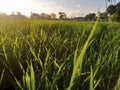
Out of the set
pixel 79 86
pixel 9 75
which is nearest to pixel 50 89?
pixel 79 86

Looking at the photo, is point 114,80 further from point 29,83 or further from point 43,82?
point 29,83

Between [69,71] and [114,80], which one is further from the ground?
[69,71]

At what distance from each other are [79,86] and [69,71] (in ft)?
0.46

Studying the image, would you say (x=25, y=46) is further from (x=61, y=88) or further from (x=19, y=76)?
(x=61, y=88)

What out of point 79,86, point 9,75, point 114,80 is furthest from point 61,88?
point 114,80

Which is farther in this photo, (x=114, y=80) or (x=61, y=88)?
(x=114, y=80)

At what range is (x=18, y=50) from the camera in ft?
4.58

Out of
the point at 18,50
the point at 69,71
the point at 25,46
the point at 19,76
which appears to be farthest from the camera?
the point at 25,46

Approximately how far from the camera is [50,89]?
803 mm

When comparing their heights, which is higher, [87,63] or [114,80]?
[87,63]

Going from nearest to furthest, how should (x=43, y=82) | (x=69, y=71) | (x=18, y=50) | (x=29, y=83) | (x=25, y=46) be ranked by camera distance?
1. (x=29, y=83)
2. (x=43, y=82)
3. (x=69, y=71)
4. (x=18, y=50)
5. (x=25, y=46)

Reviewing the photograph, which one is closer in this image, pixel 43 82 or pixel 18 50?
pixel 43 82

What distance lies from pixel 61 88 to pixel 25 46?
659 millimetres

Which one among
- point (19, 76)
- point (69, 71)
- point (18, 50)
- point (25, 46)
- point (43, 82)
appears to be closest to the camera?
point (43, 82)
